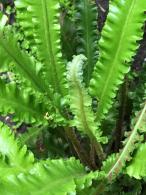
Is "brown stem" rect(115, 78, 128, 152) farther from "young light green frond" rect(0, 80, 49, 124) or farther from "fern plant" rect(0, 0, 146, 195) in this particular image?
"young light green frond" rect(0, 80, 49, 124)

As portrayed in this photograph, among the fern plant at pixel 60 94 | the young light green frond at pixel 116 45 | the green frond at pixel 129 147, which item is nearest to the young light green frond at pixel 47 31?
the fern plant at pixel 60 94

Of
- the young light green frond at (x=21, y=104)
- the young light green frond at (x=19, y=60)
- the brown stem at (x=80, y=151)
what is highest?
the young light green frond at (x=19, y=60)

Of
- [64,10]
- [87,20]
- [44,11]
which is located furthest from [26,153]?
[64,10]

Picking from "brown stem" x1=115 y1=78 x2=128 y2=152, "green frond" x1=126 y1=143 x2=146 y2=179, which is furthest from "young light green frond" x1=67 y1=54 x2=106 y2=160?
"brown stem" x1=115 y1=78 x2=128 y2=152

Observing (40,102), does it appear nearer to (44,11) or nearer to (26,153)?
(26,153)

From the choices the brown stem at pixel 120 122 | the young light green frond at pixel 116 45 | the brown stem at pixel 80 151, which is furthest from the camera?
the brown stem at pixel 120 122

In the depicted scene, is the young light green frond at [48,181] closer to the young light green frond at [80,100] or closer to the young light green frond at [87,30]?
the young light green frond at [80,100]
